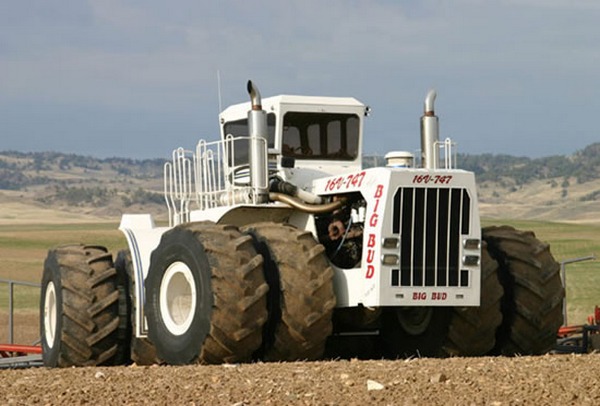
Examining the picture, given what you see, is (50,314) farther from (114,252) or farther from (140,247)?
(114,252)

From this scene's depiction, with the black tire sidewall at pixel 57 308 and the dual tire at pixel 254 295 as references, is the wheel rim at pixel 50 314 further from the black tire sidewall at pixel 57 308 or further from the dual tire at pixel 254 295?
the dual tire at pixel 254 295

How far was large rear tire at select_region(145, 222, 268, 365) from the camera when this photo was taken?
522 inches

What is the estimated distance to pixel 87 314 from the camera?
1541 cm

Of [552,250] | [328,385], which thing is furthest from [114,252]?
[328,385]

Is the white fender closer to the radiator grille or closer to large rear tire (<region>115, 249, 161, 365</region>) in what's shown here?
large rear tire (<region>115, 249, 161, 365</region>)

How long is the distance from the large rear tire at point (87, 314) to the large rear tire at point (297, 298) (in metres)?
2.52

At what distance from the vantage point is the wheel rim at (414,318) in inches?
599

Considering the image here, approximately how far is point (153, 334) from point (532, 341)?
4263 mm

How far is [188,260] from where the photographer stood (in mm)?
13961

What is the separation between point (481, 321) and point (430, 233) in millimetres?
1300

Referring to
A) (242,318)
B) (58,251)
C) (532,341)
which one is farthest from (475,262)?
(58,251)

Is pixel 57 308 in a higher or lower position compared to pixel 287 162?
lower

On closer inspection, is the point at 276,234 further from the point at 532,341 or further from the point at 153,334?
the point at 532,341

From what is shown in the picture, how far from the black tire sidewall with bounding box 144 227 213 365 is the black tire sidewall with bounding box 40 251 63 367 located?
1416 mm
